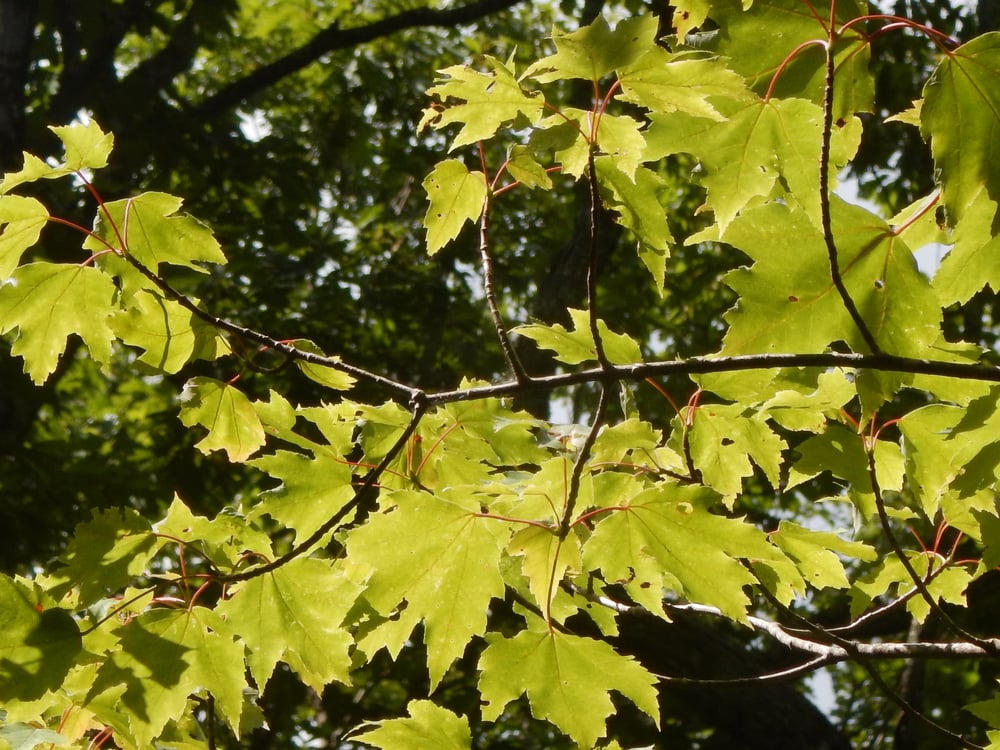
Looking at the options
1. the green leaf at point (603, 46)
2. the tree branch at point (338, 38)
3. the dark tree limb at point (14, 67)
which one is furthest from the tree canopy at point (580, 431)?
the tree branch at point (338, 38)

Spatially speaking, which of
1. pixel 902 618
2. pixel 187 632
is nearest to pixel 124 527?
pixel 187 632

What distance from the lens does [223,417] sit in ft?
5.99

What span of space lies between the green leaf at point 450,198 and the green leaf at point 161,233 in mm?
408

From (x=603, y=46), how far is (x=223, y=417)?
992 millimetres

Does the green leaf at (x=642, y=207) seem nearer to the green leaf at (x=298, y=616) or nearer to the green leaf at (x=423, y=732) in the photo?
the green leaf at (x=298, y=616)

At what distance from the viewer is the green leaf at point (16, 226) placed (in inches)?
66.3

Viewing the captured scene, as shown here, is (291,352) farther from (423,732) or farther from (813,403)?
(813,403)

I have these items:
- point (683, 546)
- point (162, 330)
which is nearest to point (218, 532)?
point (162, 330)

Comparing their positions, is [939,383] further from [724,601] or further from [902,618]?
[902,618]

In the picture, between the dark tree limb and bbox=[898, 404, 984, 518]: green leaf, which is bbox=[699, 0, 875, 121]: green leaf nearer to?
bbox=[898, 404, 984, 518]: green leaf

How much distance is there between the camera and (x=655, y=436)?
5.33 ft

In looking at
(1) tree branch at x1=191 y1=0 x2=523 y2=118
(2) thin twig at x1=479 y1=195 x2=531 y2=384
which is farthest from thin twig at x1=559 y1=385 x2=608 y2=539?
(1) tree branch at x1=191 y1=0 x2=523 y2=118

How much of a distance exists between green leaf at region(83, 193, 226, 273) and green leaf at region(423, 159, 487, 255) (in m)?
0.41

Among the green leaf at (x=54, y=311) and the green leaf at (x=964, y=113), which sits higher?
the green leaf at (x=964, y=113)
